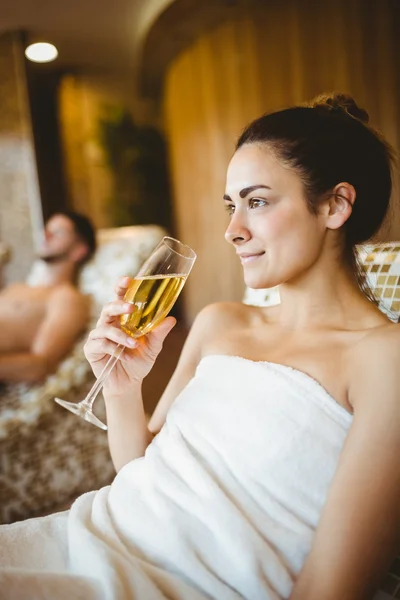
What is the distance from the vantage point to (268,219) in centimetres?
90

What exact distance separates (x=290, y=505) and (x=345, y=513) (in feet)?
0.38

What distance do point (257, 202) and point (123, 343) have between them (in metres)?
0.34

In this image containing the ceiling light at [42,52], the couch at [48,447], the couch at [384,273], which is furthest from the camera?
the ceiling light at [42,52]

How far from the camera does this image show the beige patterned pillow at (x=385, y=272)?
108 centimetres

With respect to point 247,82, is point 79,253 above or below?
below

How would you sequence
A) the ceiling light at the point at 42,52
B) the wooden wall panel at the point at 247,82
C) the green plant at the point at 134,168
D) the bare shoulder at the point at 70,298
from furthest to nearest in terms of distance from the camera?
the green plant at the point at 134,168 → the ceiling light at the point at 42,52 → the wooden wall panel at the point at 247,82 → the bare shoulder at the point at 70,298

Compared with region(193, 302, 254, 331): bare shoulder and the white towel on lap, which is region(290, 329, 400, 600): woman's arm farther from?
region(193, 302, 254, 331): bare shoulder

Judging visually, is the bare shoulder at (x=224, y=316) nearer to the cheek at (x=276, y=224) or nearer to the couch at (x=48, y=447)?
the cheek at (x=276, y=224)

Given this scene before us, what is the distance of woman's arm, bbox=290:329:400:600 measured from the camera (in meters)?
0.68

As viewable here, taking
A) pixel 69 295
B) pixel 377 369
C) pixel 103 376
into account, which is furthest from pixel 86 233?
pixel 377 369

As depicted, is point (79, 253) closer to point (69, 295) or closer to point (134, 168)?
point (69, 295)

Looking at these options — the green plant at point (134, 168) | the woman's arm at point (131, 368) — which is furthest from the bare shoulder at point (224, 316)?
the green plant at point (134, 168)

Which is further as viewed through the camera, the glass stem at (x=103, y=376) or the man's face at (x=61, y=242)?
the man's face at (x=61, y=242)

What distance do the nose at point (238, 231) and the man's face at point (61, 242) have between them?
1907 mm
